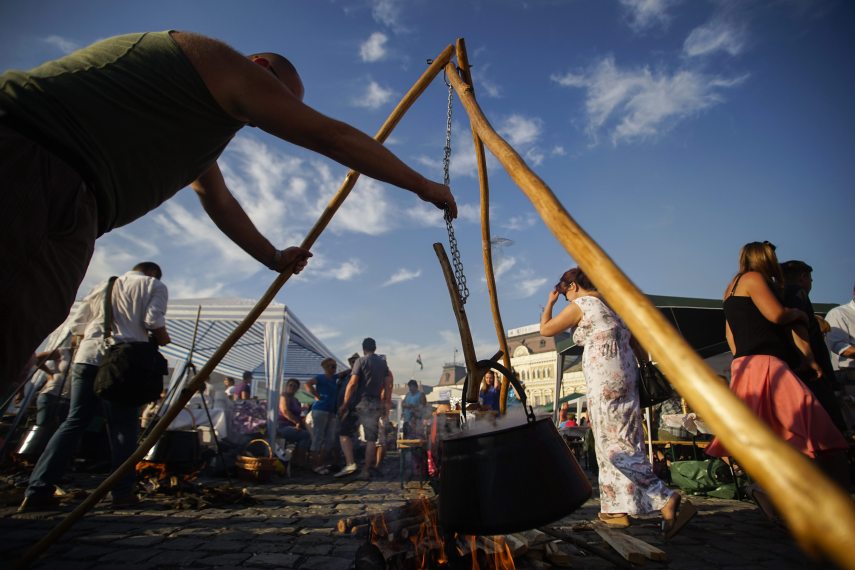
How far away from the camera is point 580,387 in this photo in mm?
44906

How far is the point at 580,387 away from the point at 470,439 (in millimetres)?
47520

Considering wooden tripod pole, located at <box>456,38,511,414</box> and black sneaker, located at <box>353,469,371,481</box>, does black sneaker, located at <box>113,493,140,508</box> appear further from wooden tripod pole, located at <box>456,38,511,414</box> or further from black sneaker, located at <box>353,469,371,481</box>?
wooden tripod pole, located at <box>456,38,511,414</box>

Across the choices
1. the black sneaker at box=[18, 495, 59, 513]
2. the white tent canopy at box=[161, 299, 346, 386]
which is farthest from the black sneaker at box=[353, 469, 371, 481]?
the black sneaker at box=[18, 495, 59, 513]

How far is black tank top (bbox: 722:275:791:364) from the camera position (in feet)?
9.75

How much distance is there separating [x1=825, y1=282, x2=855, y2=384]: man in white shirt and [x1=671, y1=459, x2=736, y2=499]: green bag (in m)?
1.98

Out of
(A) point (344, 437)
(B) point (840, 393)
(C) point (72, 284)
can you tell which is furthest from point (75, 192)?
(B) point (840, 393)

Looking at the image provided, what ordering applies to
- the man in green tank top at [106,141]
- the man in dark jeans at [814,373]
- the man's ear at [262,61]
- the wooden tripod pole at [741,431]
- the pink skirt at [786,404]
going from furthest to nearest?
the man in dark jeans at [814,373] < the pink skirt at [786,404] < the man's ear at [262,61] < the man in green tank top at [106,141] < the wooden tripod pole at [741,431]

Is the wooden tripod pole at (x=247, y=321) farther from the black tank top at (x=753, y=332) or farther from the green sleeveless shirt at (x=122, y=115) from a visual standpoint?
the black tank top at (x=753, y=332)

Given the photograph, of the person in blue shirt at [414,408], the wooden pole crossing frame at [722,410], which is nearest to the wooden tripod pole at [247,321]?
the wooden pole crossing frame at [722,410]

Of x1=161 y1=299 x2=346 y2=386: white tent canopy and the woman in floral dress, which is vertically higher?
x1=161 y1=299 x2=346 y2=386: white tent canopy

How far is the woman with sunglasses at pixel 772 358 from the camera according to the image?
8.75 ft

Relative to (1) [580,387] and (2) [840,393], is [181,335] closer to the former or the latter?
(2) [840,393]

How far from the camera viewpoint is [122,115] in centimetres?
130

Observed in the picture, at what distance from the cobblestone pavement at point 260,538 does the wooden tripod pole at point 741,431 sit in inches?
83.5
